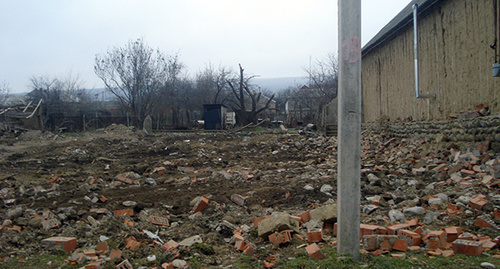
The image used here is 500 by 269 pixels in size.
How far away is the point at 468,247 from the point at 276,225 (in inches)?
65.0

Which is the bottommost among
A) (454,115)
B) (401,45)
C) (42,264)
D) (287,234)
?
(42,264)

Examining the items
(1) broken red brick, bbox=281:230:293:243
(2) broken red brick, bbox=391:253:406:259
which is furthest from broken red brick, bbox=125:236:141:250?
(2) broken red brick, bbox=391:253:406:259

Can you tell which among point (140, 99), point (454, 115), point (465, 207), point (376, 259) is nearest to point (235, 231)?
point (376, 259)

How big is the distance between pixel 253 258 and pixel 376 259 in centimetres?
105

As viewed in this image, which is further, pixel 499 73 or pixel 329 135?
pixel 329 135

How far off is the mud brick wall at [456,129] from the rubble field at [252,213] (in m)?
0.15

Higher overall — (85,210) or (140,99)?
(140,99)

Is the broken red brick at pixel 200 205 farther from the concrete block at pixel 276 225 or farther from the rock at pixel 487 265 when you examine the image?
the rock at pixel 487 265

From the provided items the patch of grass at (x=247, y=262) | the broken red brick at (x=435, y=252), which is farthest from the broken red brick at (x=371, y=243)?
the patch of grass at (x=247, y=262)

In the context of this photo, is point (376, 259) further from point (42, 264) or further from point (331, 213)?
point (42, 264)

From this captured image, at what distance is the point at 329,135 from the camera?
15.8m

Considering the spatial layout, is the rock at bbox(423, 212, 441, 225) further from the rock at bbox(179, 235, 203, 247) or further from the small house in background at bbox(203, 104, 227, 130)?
the small house in background at bbox(203, 104, 227, 130)

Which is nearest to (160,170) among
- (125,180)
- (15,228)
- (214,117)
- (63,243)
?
(125,180)

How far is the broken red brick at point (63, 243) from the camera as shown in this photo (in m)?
3.44
